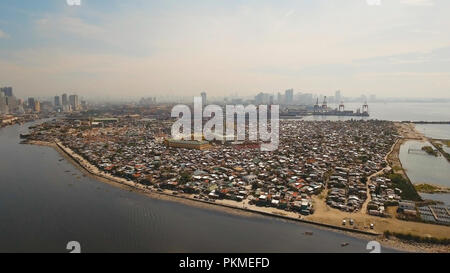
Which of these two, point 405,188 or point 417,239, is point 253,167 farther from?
point 417,239

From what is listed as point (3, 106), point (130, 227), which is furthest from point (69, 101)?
point (130, 227)

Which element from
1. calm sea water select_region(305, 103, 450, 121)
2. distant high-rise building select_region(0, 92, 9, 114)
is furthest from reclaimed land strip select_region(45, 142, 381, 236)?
distant high-rise building select_region(0, 92, 9, 114)

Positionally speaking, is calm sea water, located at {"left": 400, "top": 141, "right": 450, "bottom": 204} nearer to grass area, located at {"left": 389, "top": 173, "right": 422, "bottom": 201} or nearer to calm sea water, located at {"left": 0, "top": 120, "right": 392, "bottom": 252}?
grass area, located at {"left": 389, "top": 173, "right": 422, "bottom": 201}

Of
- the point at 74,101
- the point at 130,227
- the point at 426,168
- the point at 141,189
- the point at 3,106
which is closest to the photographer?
the point at 130,227

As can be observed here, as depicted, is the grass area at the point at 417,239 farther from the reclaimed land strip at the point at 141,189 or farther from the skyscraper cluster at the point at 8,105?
the skyscraper cluster at the point at 8,105

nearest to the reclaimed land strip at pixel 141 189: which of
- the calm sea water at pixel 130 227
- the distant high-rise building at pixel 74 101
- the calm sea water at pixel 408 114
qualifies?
the calm sea water at pixel 130 227

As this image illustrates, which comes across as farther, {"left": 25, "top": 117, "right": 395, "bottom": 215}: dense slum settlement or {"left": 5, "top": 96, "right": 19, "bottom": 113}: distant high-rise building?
{"left": 5, "top": 96, "right": 19, "bottom": 113}: distant high-rise building
